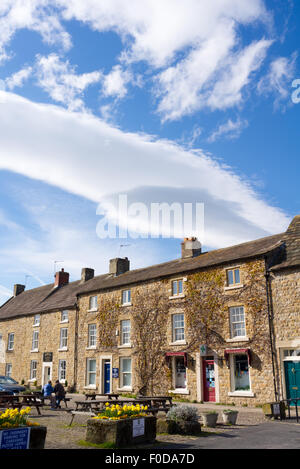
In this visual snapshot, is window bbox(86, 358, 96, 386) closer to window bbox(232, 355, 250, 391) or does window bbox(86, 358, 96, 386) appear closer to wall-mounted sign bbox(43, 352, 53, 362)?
Answer: wall-mounted sign bbox(43, 352, 53, 362)

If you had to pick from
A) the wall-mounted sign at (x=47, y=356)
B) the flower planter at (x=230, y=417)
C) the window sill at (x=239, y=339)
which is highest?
the window sill at (x=239, y=339)

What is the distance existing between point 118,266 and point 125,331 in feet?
22.5

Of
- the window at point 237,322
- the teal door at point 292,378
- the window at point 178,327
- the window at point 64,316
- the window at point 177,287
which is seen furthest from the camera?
the window at point 64,316

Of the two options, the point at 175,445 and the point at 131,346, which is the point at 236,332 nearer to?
the point at 131,346

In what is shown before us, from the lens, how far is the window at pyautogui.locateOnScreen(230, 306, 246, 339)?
21.9m

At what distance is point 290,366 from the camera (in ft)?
63.9

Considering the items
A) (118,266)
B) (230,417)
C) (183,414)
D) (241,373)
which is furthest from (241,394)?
→ (118,266)

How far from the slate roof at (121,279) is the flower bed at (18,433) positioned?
15246 millimetres

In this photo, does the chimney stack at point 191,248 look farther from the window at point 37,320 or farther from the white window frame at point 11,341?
the white window frame at point 11,341

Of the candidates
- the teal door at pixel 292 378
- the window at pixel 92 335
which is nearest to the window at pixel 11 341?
the window at pixel 92 335

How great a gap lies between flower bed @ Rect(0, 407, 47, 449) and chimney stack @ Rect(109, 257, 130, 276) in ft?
80.7

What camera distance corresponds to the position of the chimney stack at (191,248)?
2833 cm

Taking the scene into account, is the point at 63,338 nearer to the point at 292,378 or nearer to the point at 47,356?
the point at 47,356
